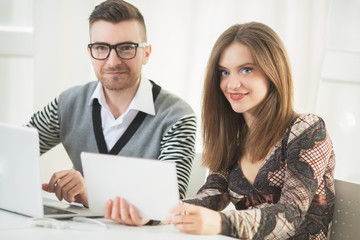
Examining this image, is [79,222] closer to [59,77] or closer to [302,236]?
[302,236]

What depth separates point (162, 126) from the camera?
2.14 m

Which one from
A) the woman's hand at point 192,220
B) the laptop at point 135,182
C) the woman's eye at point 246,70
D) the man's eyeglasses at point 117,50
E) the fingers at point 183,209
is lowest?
the woman's hand at point 192,220

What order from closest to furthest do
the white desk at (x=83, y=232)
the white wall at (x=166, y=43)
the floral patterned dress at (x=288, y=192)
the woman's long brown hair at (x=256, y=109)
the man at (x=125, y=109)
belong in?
the white desk at (x=83, y=232), the floral patterned dress at (x=288, y=192), the woman's long brown hair at (x=256, y=109), the man at (x=125, y=109), the white wall at (x=166, y=43)

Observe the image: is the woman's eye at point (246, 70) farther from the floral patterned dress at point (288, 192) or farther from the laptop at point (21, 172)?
the laptop at point (21, 172)

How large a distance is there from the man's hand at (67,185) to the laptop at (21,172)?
0.78ft

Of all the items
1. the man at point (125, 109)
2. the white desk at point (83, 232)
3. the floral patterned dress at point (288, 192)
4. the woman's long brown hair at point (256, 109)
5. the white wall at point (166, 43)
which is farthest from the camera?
the white wall at point (166, 43)

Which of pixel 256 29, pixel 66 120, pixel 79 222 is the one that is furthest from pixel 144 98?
pixel 79 222

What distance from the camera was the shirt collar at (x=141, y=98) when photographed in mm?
2164

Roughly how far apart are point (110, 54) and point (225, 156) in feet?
2.02

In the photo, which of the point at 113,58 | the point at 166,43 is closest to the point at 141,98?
the point at 113,58

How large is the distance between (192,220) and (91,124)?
3.05 ft

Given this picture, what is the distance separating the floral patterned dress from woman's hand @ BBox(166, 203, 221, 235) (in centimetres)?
6

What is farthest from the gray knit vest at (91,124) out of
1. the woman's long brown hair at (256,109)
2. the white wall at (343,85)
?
the white wall at (343,85)

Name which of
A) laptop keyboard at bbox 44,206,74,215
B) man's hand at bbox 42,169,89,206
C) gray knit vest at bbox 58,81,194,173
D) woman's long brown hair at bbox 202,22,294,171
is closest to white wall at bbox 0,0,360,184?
gray knit vest at bbox 58,81,194,173
